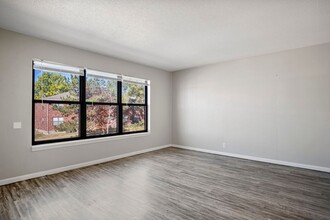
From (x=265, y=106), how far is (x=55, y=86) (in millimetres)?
4852

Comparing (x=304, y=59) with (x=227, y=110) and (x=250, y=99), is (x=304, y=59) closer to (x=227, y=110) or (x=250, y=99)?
(x=250, y=99)

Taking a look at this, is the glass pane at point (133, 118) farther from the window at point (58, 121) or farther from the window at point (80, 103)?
the window at point (58, 121)

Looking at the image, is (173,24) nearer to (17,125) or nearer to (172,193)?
(172,193)

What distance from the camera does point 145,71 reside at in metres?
5.33

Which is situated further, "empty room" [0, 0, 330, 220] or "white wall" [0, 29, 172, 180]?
Result: "white wall" [0, 29, 172, 180]

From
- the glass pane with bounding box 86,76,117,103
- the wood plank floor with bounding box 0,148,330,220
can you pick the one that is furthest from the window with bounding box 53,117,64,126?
the wood plank floor with bounding box 0,148,330,220

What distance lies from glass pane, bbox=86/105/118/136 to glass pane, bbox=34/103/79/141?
0.29 meters

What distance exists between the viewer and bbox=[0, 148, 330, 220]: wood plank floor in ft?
6.99

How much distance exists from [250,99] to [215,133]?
1.35 meters

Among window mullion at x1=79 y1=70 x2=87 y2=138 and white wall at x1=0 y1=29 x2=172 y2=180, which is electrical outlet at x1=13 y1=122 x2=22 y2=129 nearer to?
white wall at x1=0 y1=29 x2=172 y2=180

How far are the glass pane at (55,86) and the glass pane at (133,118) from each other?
143 centimetres

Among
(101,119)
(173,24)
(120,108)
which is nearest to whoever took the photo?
(173,24)

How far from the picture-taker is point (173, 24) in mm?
2795

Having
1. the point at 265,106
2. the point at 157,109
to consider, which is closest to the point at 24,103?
the point at 157,109
